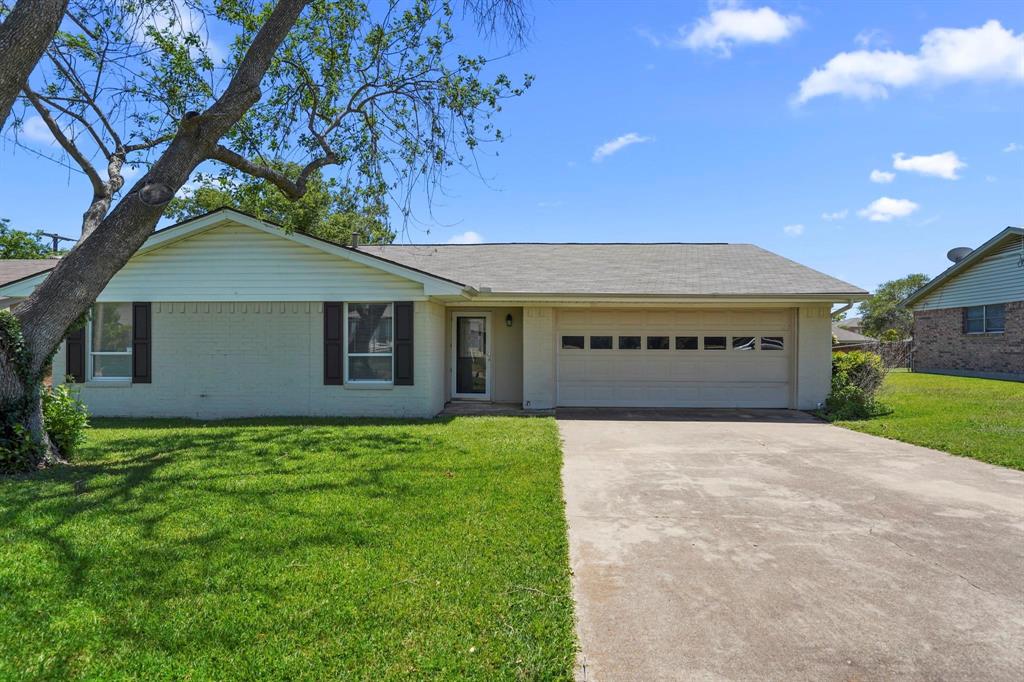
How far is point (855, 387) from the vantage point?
11867mm

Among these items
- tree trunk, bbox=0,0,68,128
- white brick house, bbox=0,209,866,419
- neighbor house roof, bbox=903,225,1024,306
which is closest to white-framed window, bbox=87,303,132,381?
white brick house, bbox=0,209,866,419

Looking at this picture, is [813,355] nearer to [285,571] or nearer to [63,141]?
[285,571]

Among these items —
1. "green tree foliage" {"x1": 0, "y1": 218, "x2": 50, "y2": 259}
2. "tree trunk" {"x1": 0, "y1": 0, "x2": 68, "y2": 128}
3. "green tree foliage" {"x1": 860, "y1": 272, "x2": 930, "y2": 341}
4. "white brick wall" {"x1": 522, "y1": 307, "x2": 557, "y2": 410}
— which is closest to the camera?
"tree trunk" {"x1": 0, "y1": 0, "x2": 68, "y2": 128}

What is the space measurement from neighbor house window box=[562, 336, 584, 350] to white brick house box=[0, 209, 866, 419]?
3 centimetres

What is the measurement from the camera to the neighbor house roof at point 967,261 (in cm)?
1806

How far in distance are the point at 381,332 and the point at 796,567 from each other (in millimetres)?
8636

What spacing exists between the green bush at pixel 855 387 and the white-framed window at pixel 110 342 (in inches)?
543

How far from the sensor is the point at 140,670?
2.75 meters

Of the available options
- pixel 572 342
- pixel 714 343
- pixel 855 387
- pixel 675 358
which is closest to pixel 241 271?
pixel 572 342

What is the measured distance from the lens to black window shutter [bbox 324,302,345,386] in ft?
36.7

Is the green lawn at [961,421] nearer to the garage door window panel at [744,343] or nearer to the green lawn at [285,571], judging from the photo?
the garage door window panel at [744,343]

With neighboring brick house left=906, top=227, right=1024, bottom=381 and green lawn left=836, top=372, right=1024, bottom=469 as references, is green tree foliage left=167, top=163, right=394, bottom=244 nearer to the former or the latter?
green lawn left=836, top=372, right=1024, bottom=469

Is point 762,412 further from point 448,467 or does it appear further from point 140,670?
point 140,670

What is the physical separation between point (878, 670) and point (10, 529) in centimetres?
579
